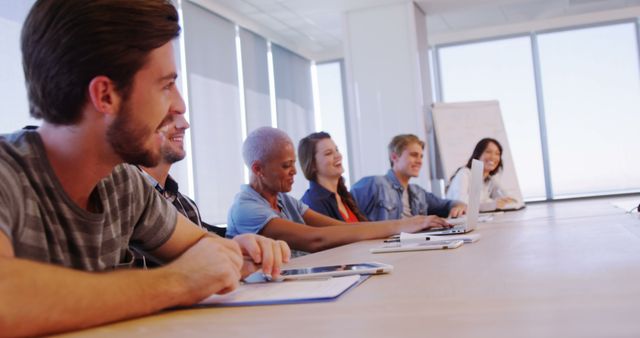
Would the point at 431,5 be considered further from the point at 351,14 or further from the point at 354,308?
the point at 354,308

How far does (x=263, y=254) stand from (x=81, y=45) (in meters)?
0.54

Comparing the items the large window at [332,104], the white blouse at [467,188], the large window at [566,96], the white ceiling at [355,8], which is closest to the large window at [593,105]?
the large window at [566,96]

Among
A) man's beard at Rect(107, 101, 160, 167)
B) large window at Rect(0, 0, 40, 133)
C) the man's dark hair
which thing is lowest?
man's beard at Rect(107, 101, 160, 167)

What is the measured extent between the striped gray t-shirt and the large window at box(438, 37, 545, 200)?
7609 mm

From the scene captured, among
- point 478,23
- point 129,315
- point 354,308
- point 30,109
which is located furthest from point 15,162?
point 478,23

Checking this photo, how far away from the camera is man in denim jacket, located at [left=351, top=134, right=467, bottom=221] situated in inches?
170

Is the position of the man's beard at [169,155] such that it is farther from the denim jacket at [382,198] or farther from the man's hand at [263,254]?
the denim jacket at [382,198]

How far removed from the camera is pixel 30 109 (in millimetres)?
1229

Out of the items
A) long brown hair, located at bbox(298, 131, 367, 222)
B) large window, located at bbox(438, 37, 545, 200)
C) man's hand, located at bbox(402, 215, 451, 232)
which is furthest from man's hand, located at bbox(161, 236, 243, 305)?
large window, located at bbox(438, 37, 545, 200)

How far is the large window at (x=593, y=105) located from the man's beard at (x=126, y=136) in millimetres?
7990

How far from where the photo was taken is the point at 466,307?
34.4 inches

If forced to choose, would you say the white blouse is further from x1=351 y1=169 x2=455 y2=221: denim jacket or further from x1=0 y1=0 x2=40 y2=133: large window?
x1=0 y1=0 x2=40 y2=133: large window

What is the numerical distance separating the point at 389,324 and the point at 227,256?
1.32 ft

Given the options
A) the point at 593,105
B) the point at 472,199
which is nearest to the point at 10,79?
the point at 472,199
